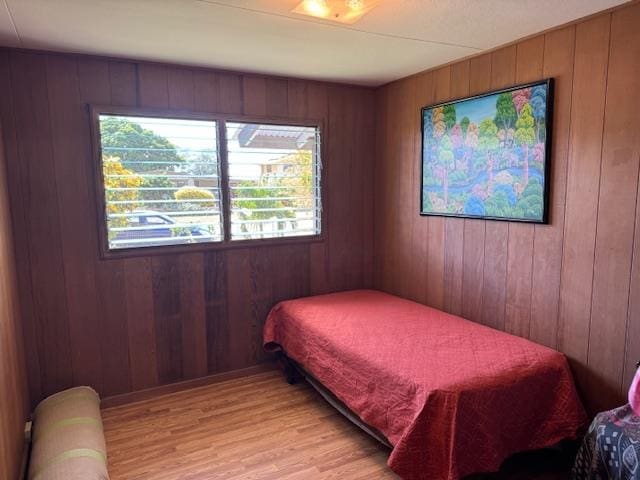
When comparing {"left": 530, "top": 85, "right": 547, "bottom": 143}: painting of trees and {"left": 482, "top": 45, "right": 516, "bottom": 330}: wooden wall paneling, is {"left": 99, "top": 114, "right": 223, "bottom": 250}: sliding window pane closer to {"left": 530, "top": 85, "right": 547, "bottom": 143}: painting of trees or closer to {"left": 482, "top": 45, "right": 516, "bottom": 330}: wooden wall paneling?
{"left": 482, "top": 45, "right": 516, "bottom": 330}: wooden wall paneling

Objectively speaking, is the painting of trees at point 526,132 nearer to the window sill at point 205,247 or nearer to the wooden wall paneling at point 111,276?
the window sill at point 205,247

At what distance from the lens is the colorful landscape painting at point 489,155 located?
2328mm

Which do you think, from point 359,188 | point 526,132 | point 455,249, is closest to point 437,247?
point 455,249

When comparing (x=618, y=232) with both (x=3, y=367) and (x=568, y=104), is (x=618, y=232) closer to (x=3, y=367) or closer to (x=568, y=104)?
(x=568, y=104)

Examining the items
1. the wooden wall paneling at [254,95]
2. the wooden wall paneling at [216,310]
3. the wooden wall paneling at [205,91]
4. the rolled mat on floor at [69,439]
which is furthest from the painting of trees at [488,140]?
the rolled mat on floor at [69,439]

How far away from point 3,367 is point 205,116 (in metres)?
1.85

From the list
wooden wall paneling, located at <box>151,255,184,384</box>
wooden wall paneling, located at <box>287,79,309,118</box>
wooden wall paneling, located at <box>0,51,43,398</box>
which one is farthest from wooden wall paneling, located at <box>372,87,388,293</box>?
wooden wall paneling, located at <box>0,51,43,398</box>

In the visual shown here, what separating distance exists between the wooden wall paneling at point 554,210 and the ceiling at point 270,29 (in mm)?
147

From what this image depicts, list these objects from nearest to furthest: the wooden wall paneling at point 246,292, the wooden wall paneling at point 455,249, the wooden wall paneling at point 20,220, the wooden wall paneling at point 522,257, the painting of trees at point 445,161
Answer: the wooden wall paneling at point 522,257
the wooden wall paneling at point 20,220
the wooden wall paneling at point 455,249
the painting of trees at point 445,161
the wooden wall paneling at point 246,292

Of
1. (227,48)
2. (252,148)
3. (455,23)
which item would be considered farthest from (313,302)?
(455,23)

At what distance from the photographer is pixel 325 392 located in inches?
109

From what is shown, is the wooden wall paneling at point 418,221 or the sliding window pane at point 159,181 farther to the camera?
the wooden wall paneling at point 418,221

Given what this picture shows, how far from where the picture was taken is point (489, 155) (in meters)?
2.59

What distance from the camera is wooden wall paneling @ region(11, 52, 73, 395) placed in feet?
8.10
